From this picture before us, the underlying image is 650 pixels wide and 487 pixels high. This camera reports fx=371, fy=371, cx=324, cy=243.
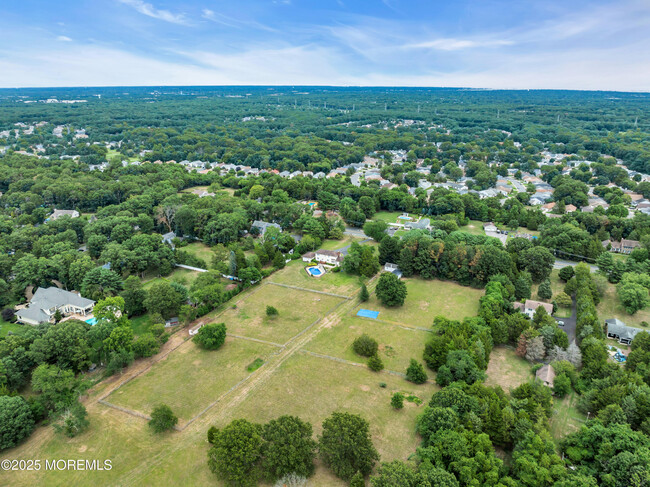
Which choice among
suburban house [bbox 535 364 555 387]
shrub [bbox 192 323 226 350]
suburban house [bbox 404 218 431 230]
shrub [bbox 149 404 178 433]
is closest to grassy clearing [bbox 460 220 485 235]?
suburban house [bbox 404 218 431 230]

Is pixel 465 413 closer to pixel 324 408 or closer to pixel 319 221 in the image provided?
pixel 324 408

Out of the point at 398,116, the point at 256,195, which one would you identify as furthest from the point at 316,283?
the point at 398,116

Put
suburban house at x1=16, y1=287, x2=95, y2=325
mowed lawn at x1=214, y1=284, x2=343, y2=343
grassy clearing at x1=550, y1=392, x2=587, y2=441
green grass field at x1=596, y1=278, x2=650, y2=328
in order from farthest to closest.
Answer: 1. green grass field at x1=596, y1=278, x2=650, y2=328
2. mowed lawn at x1=214, y1=284, x2=343, y2=343
3. suburban house at x1=16, y1=287, x2=95, y2=325
4. grassy clearing at x1=550, y1=392, x2=587, y2=441

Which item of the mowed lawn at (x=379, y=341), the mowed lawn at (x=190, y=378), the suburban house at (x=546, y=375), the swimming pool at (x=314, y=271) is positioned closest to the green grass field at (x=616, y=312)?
the suburban house at (x=546, y=375)

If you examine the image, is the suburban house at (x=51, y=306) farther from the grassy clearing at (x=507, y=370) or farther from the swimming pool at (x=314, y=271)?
the grassy clearing at (x=507, y=370)

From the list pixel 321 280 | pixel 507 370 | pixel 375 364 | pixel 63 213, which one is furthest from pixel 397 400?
pixel 63 213

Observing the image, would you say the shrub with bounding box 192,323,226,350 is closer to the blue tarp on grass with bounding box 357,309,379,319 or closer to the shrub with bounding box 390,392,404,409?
the blue tarp on grass with bounding box 357,309,379,319

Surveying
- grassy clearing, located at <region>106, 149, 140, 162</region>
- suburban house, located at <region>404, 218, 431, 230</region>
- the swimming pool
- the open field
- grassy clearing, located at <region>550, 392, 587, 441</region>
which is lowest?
grassy clearing, located at <region>550, 392, 587, 441</region>
